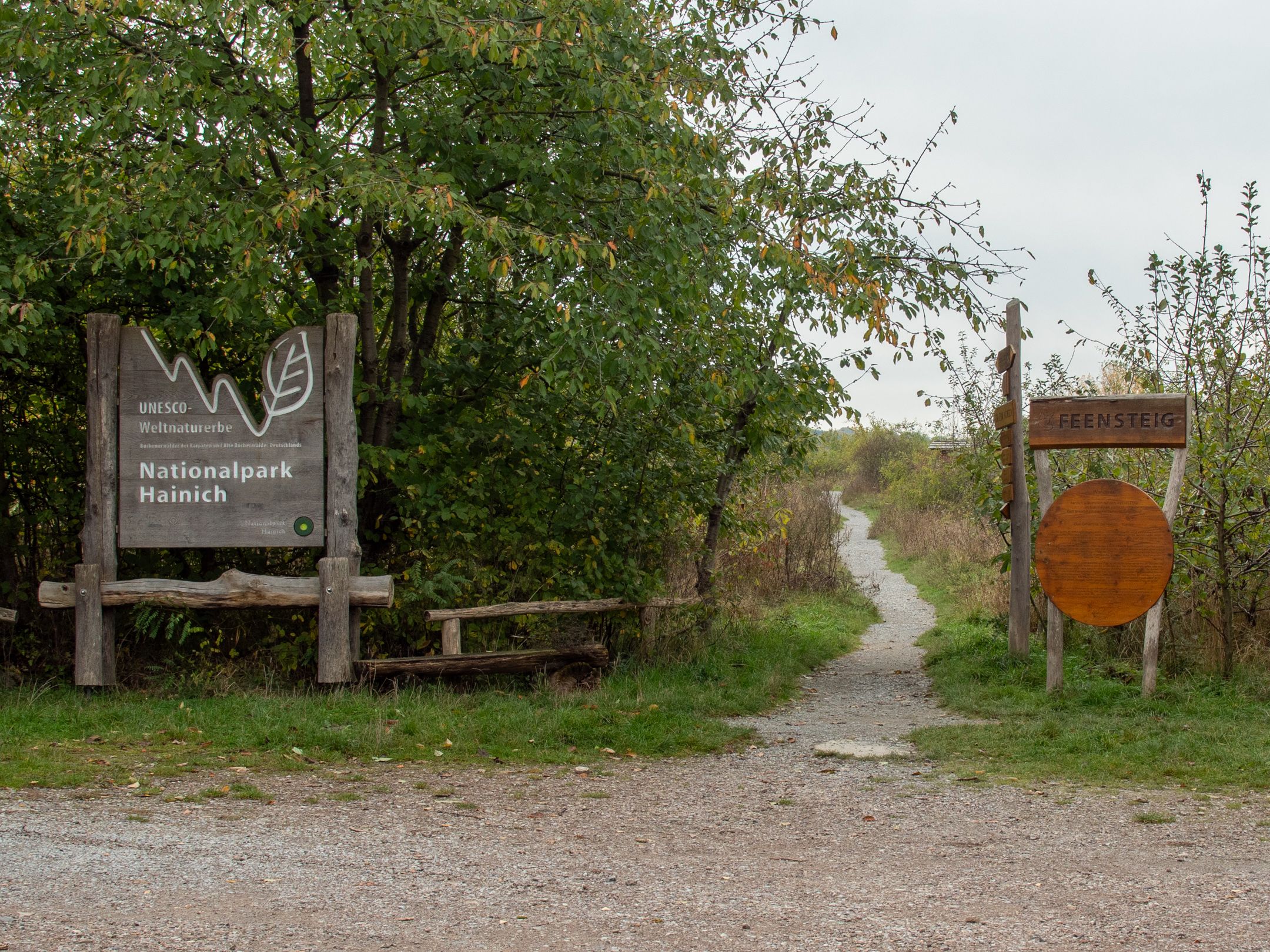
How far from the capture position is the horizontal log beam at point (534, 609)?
357 inches

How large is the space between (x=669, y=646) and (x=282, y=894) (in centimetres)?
696

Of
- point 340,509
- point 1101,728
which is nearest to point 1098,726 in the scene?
point 1101,728

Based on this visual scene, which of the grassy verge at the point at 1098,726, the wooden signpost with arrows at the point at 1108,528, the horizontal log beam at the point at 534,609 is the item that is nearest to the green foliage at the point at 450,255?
the horizontal log beam at the point at 534,609

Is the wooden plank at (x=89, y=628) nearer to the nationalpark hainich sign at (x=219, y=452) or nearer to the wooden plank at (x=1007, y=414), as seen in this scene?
the nationalpark hainich sign at (x=219, y=452)

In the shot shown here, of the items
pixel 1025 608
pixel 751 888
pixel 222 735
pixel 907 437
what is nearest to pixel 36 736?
pixel 222 735

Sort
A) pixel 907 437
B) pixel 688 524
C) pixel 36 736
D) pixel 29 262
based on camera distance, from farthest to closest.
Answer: pixel 907 437, pixel 688 524, pixel 29 262, pixel 36 736

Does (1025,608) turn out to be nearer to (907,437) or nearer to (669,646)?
(669,646)

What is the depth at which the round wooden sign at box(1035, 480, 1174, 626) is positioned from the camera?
29.1 feet

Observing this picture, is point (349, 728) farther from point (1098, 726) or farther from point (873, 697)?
point (1098, 726)

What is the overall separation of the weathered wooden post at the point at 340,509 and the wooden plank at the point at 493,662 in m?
0.27

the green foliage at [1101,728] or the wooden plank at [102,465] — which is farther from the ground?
the wooden plank at [102,465]

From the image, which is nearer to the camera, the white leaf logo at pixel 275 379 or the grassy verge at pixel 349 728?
the grassy verge at pixel 349 728

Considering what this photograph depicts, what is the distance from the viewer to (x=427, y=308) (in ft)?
33.4

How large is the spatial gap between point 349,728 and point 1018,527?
649cm
